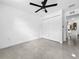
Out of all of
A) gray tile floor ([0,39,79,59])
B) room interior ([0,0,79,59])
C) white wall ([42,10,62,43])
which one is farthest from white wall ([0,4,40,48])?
white wall ([42,10,62,43])

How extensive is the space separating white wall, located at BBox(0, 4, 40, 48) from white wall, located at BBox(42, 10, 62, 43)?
133 centimetres

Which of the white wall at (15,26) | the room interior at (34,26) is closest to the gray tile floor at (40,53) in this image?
the room interior at (34,26)

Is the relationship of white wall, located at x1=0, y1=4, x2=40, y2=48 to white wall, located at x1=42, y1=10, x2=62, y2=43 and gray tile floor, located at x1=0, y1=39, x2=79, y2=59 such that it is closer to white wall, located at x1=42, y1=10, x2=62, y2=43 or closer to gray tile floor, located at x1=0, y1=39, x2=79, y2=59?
gray tile floor, located at x1=0, y1=39, x2=79, y2=59

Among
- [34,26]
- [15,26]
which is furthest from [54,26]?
[15,26]

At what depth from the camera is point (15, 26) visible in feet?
14.8

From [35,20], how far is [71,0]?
388cm

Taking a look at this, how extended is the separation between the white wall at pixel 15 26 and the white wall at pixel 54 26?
4.35 feet

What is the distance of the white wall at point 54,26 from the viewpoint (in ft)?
15.5

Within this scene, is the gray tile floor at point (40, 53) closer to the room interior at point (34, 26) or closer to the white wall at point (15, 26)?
the room interior at point (34, 26)

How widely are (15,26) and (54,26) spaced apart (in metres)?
3.34

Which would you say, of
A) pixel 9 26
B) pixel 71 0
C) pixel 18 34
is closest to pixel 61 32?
pixel 71 0

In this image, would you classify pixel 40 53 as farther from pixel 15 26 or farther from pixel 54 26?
pixel 54 26

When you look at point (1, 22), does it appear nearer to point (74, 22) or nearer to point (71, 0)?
point (71, 0)

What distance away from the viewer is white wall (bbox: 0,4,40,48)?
12.7ft
